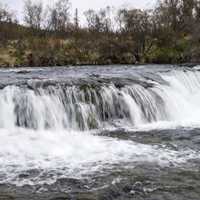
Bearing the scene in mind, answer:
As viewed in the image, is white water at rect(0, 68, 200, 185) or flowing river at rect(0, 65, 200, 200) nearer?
flowing river at rect(0, 65, 200, 200)

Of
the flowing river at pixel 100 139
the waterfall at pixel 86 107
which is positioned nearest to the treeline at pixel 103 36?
the flowing river at pixel 100 139

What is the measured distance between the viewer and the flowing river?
7121 mm

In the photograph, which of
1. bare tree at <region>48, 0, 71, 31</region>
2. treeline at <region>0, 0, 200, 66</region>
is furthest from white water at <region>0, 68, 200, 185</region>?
bare tree at <region>48, 0, 71, 31</region>

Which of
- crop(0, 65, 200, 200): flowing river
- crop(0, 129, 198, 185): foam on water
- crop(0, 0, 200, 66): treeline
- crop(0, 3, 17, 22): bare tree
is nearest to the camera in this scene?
crop(0, 65, 200, 200): flowing river

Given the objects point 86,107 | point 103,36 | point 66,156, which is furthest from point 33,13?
point 66,156

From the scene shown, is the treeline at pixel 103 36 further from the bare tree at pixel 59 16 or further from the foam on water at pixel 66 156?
the foam on water at pixel 66 156

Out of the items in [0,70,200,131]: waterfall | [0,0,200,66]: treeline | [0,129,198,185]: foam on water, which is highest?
[0,0,200,66]: treeline

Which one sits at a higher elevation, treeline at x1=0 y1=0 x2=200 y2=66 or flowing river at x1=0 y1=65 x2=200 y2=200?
treeline at x1=0 y1=0 x2=200 y2=66

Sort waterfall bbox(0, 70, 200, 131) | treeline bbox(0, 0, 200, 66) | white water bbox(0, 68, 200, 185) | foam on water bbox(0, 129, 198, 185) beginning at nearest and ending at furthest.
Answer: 1. foam on water bbox(0, 129, 198, 185)
2. white water bbox(0, 68, 200, 185)
3. waterfall bbox(0, 70, 200, 131)
4. treeline bbox(0, 0, 200, 66)

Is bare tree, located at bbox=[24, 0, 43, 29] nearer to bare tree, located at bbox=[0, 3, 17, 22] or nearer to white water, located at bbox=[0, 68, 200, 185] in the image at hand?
bare tree, located at bbox=[0, 3, 17, 22]

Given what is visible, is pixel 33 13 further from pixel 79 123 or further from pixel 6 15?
pixel 79 123

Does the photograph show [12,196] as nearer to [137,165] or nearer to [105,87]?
[137,165]

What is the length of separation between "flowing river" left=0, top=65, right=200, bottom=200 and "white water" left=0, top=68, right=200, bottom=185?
0.07ft

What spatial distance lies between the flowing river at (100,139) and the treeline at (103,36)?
16.9 m
